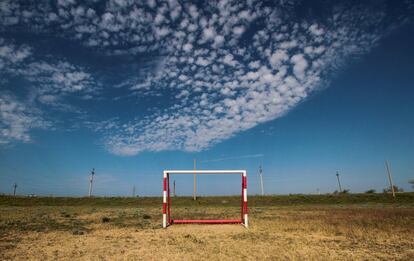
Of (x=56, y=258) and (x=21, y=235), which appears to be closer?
(x=56, y=258)

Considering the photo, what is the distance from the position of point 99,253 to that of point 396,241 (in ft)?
27.9

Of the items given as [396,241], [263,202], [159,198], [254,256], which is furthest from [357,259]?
[159,198]

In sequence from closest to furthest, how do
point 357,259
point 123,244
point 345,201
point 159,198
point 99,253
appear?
1. point 357,259
2. point 99,253
3. point 123,244
4. point 345,201
5. point 159,198

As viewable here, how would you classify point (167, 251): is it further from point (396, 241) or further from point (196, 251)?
point (396, 241)

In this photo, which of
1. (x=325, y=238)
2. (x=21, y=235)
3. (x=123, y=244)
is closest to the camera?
(x=123, y=244)

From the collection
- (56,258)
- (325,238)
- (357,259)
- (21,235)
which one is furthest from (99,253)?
(325,238)

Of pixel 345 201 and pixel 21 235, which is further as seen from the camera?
pixel 345 201

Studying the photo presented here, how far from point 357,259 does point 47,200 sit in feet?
163

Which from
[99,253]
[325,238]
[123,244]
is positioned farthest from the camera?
[325,238]

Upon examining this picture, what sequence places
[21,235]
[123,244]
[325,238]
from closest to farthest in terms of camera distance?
[123,244]
[325,238]
[21,235]

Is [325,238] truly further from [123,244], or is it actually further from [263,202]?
[263,202]

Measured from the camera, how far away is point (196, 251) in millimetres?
7070

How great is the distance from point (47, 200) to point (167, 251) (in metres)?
46.6

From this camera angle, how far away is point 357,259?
6.24 metres
